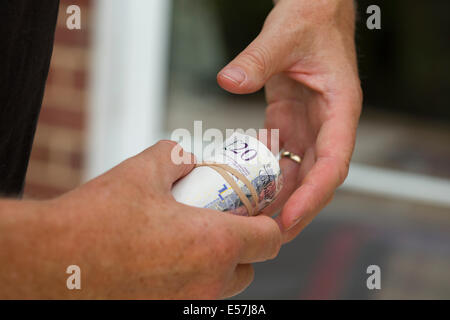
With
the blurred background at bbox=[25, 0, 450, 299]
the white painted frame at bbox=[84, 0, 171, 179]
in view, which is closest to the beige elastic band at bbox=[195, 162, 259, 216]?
the blurred background at bbox=[25, 0, 450, 299]

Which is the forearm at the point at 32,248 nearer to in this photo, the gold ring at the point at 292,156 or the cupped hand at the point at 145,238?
the cupped hand at the point at 145,238

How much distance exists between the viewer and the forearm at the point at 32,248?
0.56 m

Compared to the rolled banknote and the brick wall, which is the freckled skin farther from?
the brick wall

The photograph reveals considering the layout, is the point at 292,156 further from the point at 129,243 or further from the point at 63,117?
the point at 63,117

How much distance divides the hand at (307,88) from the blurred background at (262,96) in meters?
0.79

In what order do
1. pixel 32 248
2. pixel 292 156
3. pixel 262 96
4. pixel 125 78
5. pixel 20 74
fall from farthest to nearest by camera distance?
pixel 262 96 → pixel 125 78 → pixel 292 156 → pixel 20 74 → pixel 32 248

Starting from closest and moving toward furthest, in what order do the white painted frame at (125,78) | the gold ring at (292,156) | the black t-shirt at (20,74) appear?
the black t-shirt at (20,74)
the gold ring at (292,156)
the white painted frame at (125,78)

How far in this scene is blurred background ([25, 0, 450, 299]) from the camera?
1774 mm

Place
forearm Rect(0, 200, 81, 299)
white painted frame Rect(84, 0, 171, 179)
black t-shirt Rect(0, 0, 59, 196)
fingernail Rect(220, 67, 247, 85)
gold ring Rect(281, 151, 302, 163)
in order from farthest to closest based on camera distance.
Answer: white painted frame Rect(84, 0, 171, 179), gold ring Rect(281, 151, 302, 163), fingernail Rect(220, 67, 247, 85), black t-shirt Rect(0, 0, 59, 196), forearm Rect(0, 200, 81, 299)

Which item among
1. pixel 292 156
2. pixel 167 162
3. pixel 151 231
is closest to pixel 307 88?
pixel 292 156

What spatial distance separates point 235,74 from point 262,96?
124 centimetres

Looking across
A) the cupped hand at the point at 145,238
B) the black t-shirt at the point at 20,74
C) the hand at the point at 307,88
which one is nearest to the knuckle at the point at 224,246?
the cupped hand at the point at 145,238

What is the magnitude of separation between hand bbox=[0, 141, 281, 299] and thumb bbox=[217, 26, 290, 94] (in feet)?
0.58

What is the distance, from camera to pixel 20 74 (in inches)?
28.2
